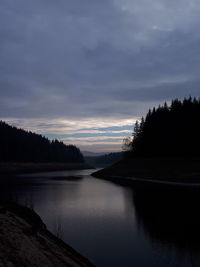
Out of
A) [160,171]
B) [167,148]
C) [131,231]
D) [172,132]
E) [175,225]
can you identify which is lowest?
[131,231]

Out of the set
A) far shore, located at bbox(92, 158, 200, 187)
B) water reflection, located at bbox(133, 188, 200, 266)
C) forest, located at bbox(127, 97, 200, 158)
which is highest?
forest, located at bbox(127, 97, 200, 158)

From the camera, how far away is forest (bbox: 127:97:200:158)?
95.9 meters

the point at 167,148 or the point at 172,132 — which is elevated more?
the point at 172,132

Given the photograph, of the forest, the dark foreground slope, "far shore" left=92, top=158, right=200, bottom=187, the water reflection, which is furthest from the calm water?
the forest

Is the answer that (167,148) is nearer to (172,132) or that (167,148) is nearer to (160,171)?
(172,132)

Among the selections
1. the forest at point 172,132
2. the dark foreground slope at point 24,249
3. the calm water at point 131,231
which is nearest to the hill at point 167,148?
the forest at point 172,132

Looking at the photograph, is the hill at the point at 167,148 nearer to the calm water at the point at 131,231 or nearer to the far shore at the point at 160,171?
the far shore at the point at 160,171

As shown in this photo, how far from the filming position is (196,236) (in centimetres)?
2258

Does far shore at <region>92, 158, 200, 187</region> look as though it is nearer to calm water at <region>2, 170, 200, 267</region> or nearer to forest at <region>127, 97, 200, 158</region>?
forest at <region>127, 97, 200, 158</region>

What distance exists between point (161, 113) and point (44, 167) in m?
106

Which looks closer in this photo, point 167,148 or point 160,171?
point 160,171

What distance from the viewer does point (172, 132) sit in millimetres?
103062

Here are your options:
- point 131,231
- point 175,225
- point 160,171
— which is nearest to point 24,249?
point 131,231

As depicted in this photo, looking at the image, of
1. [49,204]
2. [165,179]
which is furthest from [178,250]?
[165,179]
